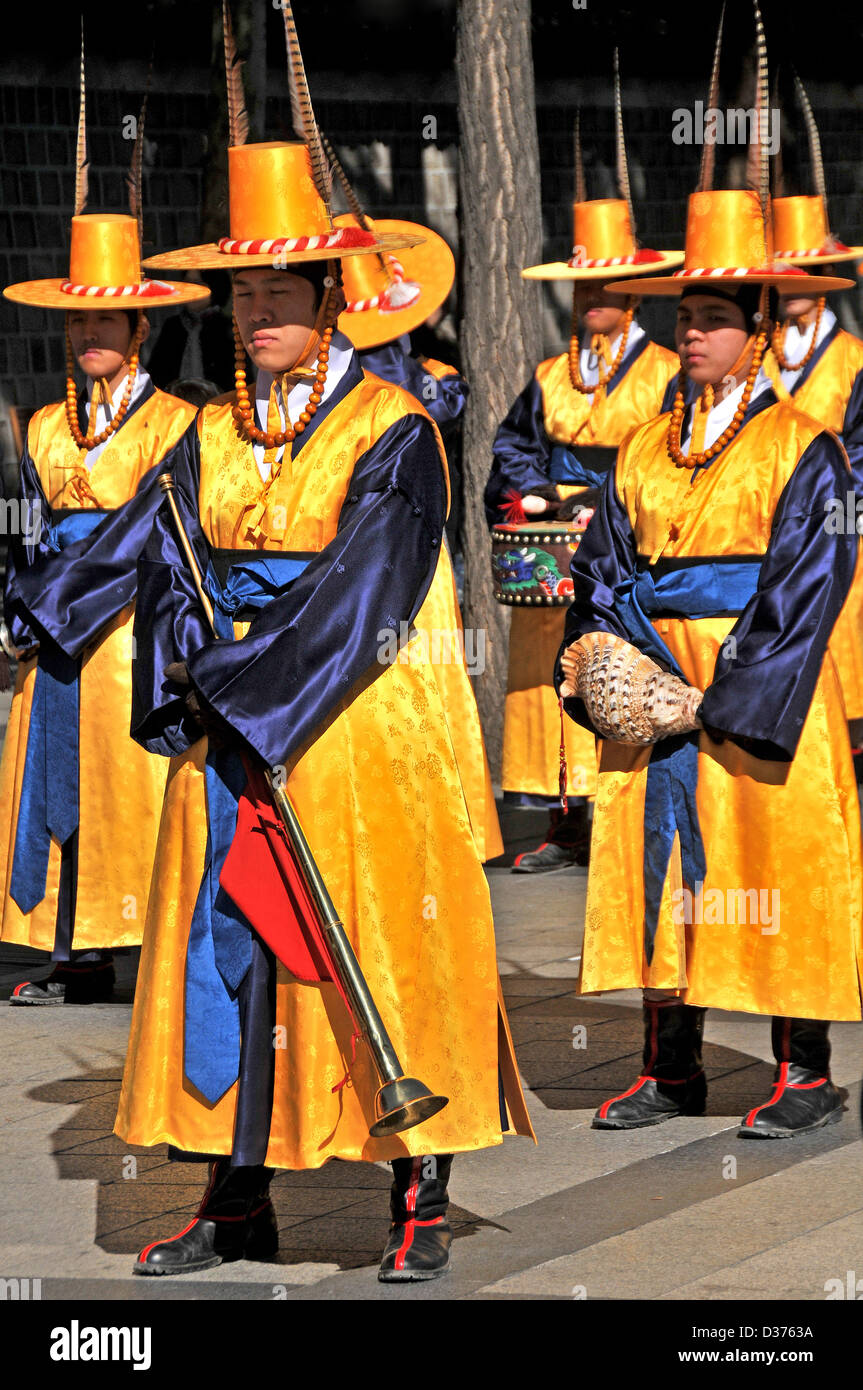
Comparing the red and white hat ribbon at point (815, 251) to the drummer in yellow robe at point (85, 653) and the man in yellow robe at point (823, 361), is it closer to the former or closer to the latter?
the man in yellow robe at point (823, 361)

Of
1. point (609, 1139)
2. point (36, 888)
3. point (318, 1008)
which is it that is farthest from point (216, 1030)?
point (36, 888)

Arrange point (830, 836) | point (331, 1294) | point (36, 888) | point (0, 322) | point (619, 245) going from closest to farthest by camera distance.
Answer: point (331, 1294) → point (830, 836) → point (36, 888) → point (619, 245) → point (0, 322)

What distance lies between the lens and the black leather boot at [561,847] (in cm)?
768

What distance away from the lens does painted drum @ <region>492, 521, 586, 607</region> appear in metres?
7.40

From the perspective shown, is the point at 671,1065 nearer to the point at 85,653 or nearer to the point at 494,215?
the point at 85,653

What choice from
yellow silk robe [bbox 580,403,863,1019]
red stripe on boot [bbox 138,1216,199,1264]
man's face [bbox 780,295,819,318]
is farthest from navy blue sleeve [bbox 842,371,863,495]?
red stripe on boot [bbox 138,1216,199,1264]

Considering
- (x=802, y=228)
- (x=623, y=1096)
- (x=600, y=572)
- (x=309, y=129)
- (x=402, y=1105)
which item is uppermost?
(x=309, y=129)

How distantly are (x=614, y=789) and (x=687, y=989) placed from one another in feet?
1.55

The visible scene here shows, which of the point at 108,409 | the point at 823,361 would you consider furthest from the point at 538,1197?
the point at 823,361

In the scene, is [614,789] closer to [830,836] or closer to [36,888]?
[830,836]

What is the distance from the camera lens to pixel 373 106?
14320 mm

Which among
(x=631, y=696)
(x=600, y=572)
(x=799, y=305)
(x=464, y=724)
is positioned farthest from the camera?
(x=799, y=305)

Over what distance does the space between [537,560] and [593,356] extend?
2.75 ft

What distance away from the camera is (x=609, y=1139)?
4.78 m
